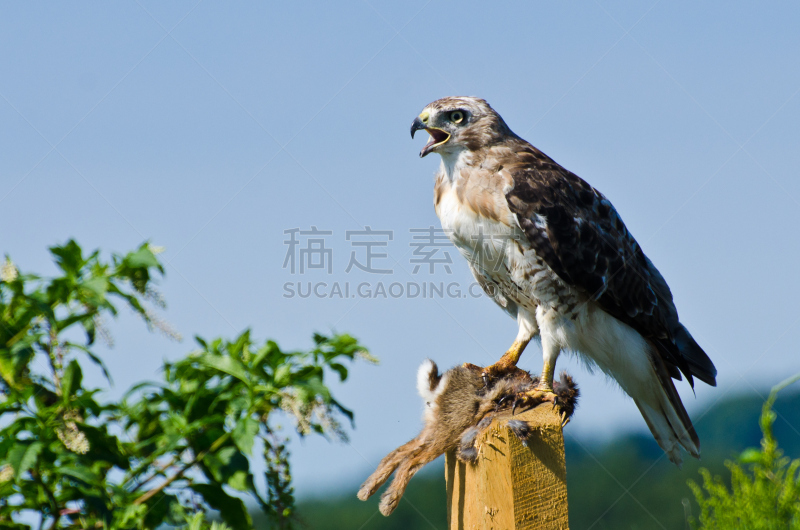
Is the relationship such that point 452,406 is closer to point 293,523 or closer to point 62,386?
point 293,523

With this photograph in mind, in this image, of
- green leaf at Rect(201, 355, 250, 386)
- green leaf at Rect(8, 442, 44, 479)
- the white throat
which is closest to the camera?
green leaf at Rect(8, 442, 44, 479)

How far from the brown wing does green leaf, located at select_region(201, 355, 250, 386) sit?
182cm

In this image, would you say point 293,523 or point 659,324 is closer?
point 293,523

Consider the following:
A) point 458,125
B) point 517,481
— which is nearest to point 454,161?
point 458,125

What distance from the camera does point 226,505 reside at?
87.0 inches

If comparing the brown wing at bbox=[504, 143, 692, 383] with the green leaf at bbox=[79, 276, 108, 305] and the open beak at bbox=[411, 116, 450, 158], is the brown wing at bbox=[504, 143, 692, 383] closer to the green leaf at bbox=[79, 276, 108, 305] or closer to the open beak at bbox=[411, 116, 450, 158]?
the open beak at bbox=[411, 116, 450, 158]

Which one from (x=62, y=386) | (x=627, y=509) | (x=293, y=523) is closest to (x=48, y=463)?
(x=62, y=386)

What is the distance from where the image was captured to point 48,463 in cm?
204

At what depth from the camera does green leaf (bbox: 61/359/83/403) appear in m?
2.14

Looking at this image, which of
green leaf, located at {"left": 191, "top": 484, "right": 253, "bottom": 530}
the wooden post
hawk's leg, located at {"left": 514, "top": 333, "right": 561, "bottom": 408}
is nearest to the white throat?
hawk's leg, located at {"left": 514, "top": 333, "right": 561, "bottom": 408}

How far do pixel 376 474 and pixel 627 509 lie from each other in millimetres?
9141

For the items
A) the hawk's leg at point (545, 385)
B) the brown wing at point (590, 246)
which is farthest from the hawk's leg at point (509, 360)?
the brown wing at point (590, 246)

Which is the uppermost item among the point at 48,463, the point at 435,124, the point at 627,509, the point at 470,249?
the point at 435,124

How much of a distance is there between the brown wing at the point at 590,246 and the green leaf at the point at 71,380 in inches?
87.1
